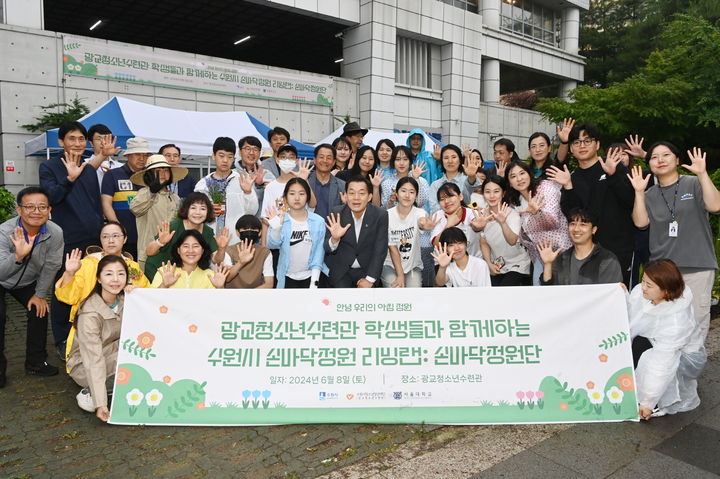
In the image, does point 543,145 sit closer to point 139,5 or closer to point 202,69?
point 202,69

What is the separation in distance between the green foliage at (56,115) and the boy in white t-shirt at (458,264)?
10.7 metres

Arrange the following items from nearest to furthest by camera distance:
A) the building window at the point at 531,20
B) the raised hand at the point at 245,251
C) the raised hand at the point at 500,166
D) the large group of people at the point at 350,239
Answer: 1. the large group of people at the point at 350,239
2. the raised hand at the point at 245,251
3. the raised hand at the point at 500,166
4. the building window at the point at 531,20

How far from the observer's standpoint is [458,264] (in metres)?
4.73

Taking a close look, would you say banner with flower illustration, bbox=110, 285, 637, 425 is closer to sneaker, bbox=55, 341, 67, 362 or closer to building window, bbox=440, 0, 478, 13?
sneaker, bbox=55, 341, 67, 362

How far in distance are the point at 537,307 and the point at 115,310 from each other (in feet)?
10.9

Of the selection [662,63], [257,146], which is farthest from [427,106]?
[257,146]

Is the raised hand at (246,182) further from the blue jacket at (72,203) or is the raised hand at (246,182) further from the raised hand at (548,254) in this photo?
the raised hand at (548,254)

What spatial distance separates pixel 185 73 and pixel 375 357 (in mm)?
13352

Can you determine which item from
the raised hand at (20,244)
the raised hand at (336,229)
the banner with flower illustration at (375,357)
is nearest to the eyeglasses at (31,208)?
the raised hand at (20,244)

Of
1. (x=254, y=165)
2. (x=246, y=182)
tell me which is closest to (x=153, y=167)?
(x=246, y=182)

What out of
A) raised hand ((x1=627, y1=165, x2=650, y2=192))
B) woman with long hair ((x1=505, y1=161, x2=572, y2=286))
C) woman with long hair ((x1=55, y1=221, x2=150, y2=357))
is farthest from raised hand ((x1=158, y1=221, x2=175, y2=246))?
raised hand ((x1=627, y1=165, x2=650, y2=192))

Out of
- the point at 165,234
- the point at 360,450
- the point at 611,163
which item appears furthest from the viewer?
the point at 611,163

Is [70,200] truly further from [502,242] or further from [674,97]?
[674,97]

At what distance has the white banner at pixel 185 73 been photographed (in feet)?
43.0
